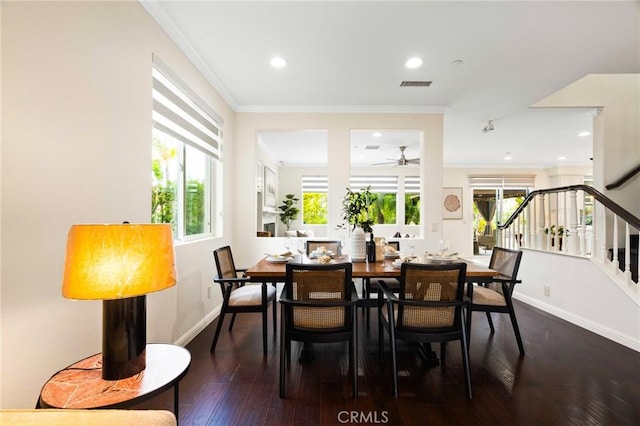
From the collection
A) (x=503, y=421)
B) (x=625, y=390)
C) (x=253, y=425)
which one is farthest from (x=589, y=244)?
(x=253, y=425)

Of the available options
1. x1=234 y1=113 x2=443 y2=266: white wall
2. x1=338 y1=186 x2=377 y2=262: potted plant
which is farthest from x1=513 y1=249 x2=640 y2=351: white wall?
x1=338 y1=186 x2=377 y2=262: potted plant

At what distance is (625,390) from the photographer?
6.68ft

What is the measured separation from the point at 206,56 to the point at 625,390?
4207 millimetres

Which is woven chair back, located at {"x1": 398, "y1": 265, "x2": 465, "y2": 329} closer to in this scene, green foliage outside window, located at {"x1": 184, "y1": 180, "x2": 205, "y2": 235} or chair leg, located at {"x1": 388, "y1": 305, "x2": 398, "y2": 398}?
chair leg, located at {"x1": 388, "y1": 305, "x2": 398, "y2": 398}

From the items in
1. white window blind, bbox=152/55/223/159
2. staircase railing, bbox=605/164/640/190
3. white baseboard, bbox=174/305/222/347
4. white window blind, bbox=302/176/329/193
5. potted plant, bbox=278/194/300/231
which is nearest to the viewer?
white window blind, bbox=152/55/223/159

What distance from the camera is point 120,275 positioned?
1.08 m

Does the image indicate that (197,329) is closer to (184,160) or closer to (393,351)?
(184,160)

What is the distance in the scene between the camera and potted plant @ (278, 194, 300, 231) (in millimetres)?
7797

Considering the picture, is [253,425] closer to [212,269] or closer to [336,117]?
[212,269]

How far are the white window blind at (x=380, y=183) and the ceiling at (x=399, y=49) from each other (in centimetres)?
408

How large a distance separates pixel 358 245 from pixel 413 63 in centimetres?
182

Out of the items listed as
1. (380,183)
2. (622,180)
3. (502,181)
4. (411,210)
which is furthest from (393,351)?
(502,181)

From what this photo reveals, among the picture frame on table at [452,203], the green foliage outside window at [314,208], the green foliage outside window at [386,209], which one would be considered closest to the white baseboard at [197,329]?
the green foliage outside window at [314,208]

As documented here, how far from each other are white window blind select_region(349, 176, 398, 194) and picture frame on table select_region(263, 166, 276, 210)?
2.24 metres
